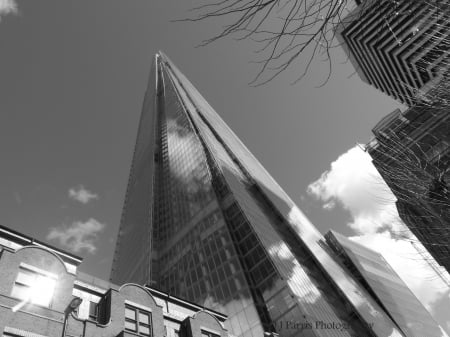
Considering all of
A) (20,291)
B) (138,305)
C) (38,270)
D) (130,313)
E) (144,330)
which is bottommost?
(144,330)

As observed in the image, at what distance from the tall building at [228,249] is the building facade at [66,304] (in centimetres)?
2706

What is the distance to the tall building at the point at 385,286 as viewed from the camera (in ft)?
275

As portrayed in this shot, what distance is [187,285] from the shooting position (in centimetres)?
6762

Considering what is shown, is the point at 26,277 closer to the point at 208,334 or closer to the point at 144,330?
the point at 144,330

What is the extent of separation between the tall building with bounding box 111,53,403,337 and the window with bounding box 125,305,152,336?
27812mm

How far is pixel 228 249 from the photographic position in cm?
6319

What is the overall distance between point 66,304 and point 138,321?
4.63 m

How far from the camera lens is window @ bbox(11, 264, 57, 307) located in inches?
682

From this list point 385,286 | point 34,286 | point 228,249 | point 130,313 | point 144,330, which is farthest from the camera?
point 385,286

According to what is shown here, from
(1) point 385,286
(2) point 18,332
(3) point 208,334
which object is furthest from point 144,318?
(1) point 385,286

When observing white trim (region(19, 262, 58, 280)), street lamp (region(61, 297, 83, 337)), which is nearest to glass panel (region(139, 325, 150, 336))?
street lamp (region(61, 297, 83, 337))

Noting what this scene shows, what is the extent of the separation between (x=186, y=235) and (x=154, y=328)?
57.8m

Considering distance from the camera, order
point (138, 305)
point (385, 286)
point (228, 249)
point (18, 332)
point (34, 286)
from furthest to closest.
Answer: point (385, 286)
point (228, 249)
point (138, 305)
point (34, 286)
point (18, 332)

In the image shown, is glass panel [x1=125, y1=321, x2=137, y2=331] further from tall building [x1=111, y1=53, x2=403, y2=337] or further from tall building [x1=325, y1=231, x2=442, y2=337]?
tall building [x1=325, y1=231, x2=442, y2=337]
